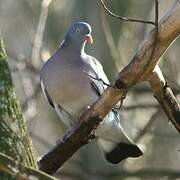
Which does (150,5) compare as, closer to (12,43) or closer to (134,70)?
(12,43)

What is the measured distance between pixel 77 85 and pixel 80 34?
1.19ft

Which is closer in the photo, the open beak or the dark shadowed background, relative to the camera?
the open beak

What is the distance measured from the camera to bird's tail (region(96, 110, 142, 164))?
14.5ft

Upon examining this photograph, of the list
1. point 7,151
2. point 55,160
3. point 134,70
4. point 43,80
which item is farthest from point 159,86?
point 43,80

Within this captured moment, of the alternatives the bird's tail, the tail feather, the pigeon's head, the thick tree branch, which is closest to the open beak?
the pigeon's head

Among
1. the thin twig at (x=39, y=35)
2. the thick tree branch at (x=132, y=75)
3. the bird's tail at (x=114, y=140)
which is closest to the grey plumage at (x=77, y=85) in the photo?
the bird's tail at (x=114, y=140)

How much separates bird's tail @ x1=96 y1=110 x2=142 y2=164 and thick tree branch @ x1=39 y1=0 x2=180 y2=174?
830mm

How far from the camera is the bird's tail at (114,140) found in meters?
4.41

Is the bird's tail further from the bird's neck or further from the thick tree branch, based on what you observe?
the thick tree branch

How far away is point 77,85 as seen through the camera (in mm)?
Result: 4336

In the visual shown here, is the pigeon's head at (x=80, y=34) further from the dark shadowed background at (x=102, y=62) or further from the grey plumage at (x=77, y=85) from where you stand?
the dark shadowed background at (x=102, y=62)

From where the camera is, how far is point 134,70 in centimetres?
317

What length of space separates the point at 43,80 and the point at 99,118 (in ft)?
3.33

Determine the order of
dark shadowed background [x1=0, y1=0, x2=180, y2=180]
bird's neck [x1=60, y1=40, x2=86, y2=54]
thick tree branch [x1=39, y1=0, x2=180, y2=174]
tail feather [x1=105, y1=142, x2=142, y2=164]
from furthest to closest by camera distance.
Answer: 1. dark shadowed background [x1=0, y1=0, x2=180, y2=180]
2. bird's neck [x1=60, y1=40, x2=86, y2=54]
3. tail feather [x1=105, y1=142, x2=142, y2=164]
4. thick tree branch [x1=39, y1=0, x2=180, y2=174]
